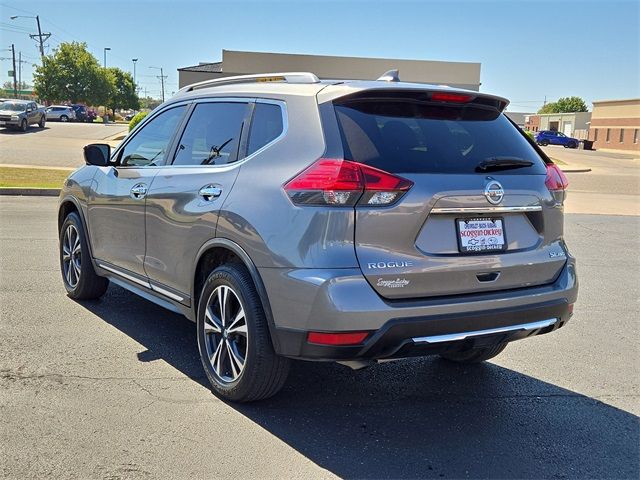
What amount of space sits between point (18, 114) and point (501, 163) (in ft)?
126

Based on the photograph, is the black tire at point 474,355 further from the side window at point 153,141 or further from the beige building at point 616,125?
the beige building at point 616,125

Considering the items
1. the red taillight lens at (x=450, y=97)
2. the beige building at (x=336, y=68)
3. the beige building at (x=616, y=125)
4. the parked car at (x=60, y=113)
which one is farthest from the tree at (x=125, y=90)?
the red taillight lens at (x=450, y=97)

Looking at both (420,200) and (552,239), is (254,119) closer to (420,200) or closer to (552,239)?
(420,200)

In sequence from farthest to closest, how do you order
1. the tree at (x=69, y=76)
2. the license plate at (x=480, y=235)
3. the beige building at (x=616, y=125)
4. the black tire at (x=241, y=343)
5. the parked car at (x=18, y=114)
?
the beige building at (x=616, y=125), the tree at (x=69, y=76), the parked car at (x=18, y=114), the black tire at (x=241, y=343), the license plate at (x=480, y=235)

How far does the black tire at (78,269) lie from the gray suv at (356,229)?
1.71 metres

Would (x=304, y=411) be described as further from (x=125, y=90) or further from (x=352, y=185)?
(x=125, y=90)

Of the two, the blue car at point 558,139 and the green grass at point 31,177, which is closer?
the green grass at point 31,177

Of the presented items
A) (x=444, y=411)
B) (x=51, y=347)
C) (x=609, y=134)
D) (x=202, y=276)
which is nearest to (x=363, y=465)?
(x=444, y=411)

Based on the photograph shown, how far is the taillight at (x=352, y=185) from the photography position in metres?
3.25

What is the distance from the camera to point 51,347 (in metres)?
4.80

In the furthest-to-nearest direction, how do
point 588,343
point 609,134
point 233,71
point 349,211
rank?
point 609,134 → point 233,71 → point 588,343 → point 349,211

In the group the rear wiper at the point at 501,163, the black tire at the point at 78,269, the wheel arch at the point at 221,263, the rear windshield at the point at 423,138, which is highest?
the rear windshield at the point at 423,138

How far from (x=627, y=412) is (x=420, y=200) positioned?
2055mm

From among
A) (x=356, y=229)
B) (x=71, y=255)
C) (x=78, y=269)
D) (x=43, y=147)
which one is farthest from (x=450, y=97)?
(x=43, y=147)
